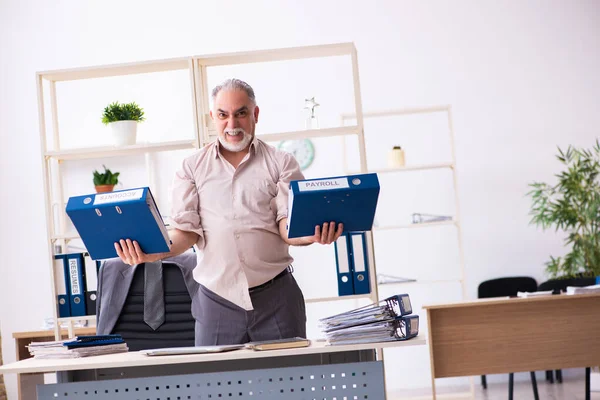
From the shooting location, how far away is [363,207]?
2412mm

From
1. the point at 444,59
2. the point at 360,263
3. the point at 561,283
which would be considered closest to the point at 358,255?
the point at 360,263

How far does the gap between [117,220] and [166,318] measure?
117 cm

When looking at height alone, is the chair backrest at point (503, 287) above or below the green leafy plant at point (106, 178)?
below

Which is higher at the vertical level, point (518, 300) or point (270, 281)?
point (270, 281)

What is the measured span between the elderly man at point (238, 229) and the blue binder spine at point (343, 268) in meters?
1.05

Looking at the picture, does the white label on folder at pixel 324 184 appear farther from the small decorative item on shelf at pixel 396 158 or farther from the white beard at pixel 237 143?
the small decorative item on shelf at pixel 396 158

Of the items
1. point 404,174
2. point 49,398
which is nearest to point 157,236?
point 49,398

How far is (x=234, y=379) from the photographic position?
2.29m

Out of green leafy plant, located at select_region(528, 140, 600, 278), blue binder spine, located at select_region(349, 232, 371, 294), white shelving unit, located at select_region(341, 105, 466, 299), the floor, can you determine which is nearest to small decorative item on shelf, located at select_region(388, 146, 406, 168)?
white shelving unit, located at select_region(341, 105, 466, 299)

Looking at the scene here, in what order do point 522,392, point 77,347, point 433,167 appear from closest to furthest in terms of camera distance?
point 77,347 < point 522,392 < point 433,167

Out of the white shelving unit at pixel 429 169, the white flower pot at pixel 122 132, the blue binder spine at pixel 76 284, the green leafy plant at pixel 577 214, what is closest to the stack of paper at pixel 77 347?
the blue binder spine at pixel 76 284

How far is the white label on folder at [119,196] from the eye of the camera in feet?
7.43

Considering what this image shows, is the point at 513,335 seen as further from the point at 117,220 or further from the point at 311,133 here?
the point at 117,220

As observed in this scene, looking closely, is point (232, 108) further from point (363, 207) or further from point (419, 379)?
point (419, 379)
